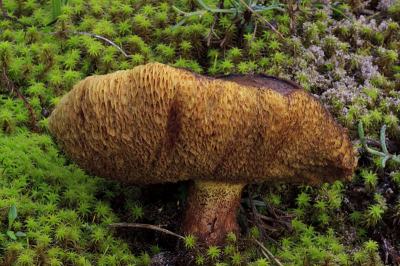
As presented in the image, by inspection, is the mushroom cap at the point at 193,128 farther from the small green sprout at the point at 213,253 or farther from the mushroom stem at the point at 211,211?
the small green sprout at the point at 213,253

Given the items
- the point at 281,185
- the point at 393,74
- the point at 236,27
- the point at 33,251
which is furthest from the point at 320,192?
the point at 33,251

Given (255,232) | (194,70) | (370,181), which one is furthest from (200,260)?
(194,70)

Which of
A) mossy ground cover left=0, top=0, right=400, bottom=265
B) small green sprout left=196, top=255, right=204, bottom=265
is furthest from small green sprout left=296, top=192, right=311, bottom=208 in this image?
small green sprout left=196, top=255, right=204, bottom=265

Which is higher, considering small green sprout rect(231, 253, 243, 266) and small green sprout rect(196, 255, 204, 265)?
small green sprout rect(231, 253, 243, 266)

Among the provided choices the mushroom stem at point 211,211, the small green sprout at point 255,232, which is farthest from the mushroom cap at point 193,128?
the small green sprout at point 255,232

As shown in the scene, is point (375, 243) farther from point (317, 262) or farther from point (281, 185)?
point (281, 185)

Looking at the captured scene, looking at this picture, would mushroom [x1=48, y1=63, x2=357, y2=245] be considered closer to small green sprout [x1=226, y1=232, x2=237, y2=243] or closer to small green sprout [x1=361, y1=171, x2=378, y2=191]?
small green sprout [x1=226, y1=232, x2=237, y2=243]

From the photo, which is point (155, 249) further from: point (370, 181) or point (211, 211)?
point (370, 181)
